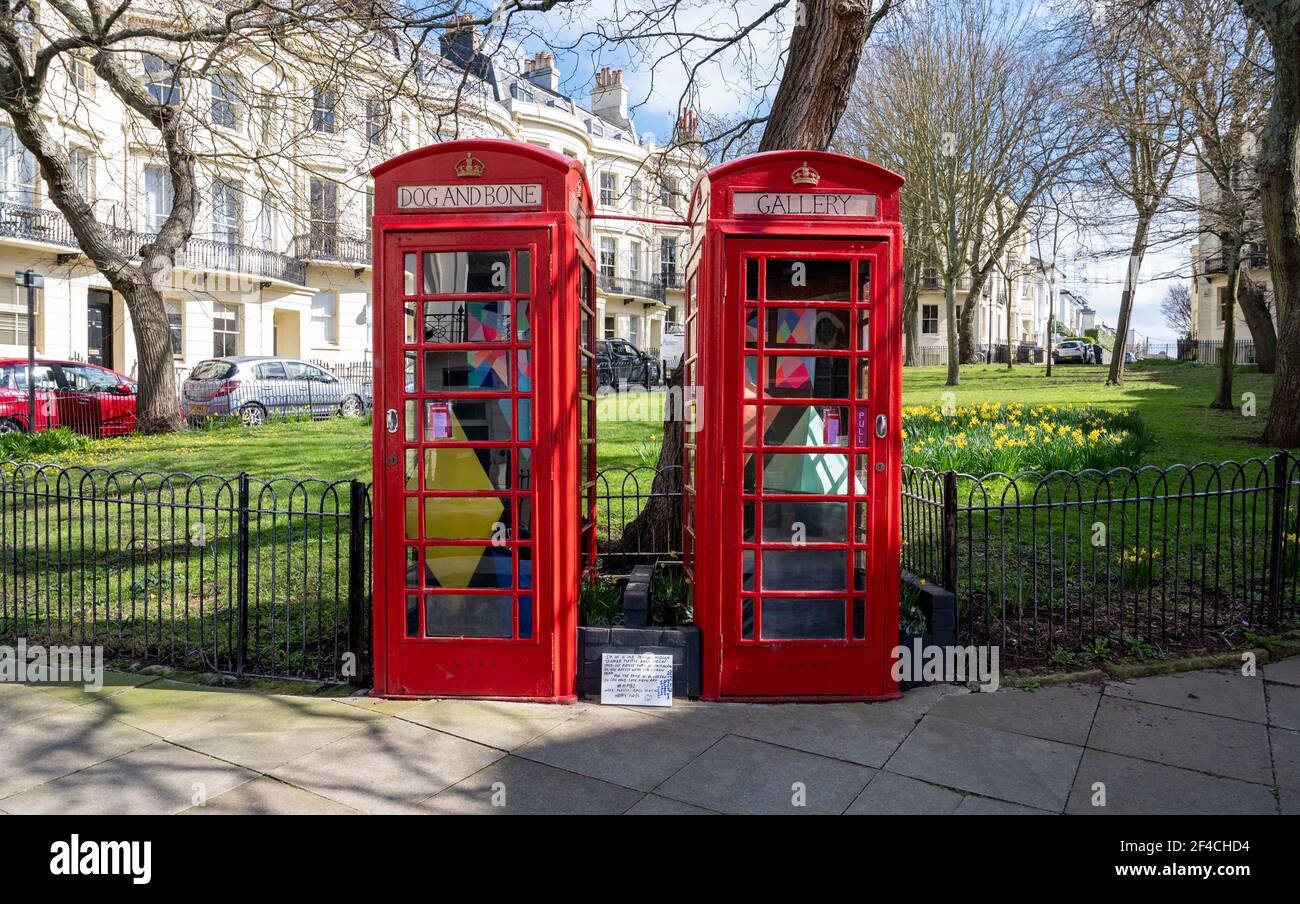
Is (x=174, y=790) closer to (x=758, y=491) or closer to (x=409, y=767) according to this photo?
(x=409, y=767)

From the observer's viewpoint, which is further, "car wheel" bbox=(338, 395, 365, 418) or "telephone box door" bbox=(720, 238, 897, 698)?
"car wheel" bbox=(338, 395, 365, 418)

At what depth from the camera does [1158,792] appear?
3.84 metres

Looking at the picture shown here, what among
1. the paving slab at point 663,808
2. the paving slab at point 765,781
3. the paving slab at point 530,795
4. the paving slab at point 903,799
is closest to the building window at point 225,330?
the paving slab at point 530,795

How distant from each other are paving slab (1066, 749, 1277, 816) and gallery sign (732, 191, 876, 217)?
2924mm

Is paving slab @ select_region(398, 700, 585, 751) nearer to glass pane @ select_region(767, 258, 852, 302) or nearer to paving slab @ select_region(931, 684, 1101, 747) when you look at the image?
paving slab @ select_region(931, 684, 1101, 747)

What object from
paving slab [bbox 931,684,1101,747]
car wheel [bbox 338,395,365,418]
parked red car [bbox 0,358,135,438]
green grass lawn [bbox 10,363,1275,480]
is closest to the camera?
paving slab [bbox 931,684,1101,747]

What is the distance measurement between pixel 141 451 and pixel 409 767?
11.4 meters

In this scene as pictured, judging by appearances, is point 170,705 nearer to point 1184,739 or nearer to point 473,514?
point 473,514

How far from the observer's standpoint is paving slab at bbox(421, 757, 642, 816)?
3.67 meters

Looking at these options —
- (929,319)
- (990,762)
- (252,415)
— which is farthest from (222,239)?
(929,319)

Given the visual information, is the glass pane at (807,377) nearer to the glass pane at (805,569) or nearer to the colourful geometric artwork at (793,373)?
the colourful geometric artwork at (793,373)

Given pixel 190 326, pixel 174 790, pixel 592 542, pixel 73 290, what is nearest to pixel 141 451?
pixel 592 542

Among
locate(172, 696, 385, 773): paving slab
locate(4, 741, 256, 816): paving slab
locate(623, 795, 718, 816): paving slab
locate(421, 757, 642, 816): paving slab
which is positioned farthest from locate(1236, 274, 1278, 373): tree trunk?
locate(4, 741, 256, 816): paving slab

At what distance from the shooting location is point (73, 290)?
2511 centimetres
